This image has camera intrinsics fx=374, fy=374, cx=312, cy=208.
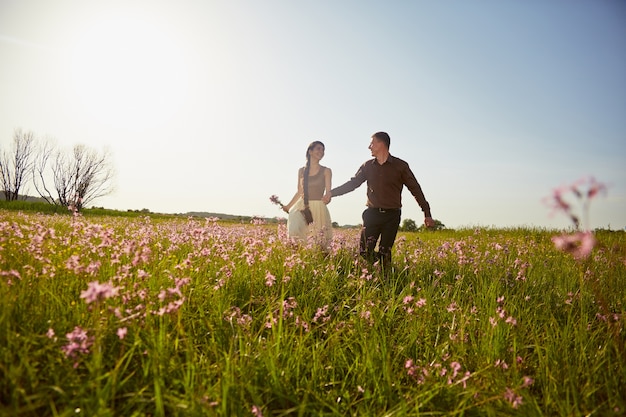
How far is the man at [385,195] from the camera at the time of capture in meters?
7.34

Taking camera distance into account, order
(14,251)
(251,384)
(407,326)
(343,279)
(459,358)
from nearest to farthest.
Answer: (251,384)
(459,358)
(407,326)
(14,251)
(343,279)

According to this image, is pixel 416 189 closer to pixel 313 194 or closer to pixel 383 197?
pixel 383 197

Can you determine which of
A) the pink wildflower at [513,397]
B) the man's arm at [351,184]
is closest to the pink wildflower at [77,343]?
the pink wildflower at [513,397]

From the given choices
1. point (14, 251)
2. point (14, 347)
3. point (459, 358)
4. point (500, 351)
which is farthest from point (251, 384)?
point (14, 251)

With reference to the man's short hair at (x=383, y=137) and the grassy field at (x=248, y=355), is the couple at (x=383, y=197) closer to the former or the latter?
the man's short hair at (x=383, y=137)

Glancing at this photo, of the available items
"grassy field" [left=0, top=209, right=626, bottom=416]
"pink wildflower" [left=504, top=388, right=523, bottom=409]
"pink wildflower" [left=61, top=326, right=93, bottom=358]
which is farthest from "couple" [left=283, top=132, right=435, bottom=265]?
"pink wildflower" [left=61, top=326, right=93, bottom=358]

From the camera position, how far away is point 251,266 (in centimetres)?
489

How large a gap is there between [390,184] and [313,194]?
8.08 feet

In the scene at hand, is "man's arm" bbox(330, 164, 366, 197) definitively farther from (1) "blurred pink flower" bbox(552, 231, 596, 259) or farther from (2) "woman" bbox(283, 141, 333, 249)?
(1) "blurred pink flower" bbox(552, 231, 596, 259)

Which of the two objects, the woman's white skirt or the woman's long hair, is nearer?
the woman's long hair

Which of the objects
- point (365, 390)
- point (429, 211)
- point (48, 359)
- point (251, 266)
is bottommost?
point (365, 390)

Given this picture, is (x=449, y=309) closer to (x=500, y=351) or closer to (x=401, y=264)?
(x=500, y=351)

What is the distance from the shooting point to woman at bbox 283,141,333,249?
9.01 metres

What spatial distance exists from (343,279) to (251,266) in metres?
1.38
